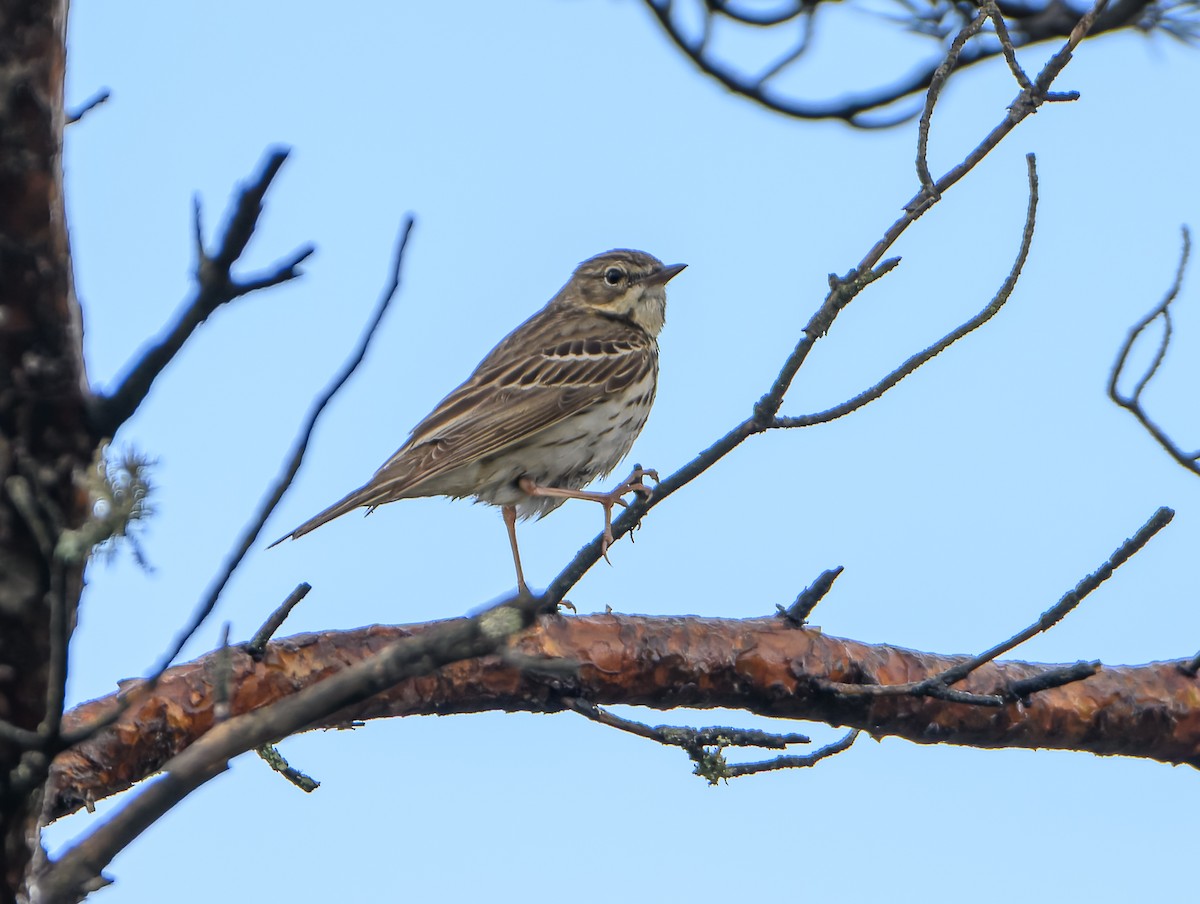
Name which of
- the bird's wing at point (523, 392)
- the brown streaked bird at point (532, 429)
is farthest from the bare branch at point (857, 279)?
the bird's wing at point (523, 392)

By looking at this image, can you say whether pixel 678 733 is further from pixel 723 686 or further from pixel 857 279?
pixel 857 279

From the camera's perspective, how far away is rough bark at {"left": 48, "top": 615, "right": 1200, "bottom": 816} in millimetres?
5133

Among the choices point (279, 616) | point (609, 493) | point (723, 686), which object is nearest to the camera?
point (279, 616)

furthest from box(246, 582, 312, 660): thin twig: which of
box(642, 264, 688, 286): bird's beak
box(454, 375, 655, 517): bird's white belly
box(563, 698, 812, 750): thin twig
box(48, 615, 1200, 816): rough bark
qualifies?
box(642, 264, 688, 286): bird's beak

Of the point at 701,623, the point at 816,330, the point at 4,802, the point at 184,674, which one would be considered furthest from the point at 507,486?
the point at 4,802

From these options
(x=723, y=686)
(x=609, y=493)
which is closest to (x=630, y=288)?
(x=609, y=493)

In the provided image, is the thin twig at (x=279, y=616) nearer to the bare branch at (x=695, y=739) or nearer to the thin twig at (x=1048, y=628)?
the bare branch at (x=695, y=739)

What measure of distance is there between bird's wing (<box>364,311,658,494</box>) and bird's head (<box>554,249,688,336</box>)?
20 cm

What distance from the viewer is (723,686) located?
5.64 meters

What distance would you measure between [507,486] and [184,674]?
14.0ft

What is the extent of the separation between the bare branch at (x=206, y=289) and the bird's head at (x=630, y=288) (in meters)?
8.27

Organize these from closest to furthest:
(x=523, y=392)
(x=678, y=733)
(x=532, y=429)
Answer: (x=678, y=733) < (x=532, y=429) < (x=523, y=392)

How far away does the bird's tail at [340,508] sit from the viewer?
25.6 feet

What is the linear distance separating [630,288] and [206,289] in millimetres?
8689
